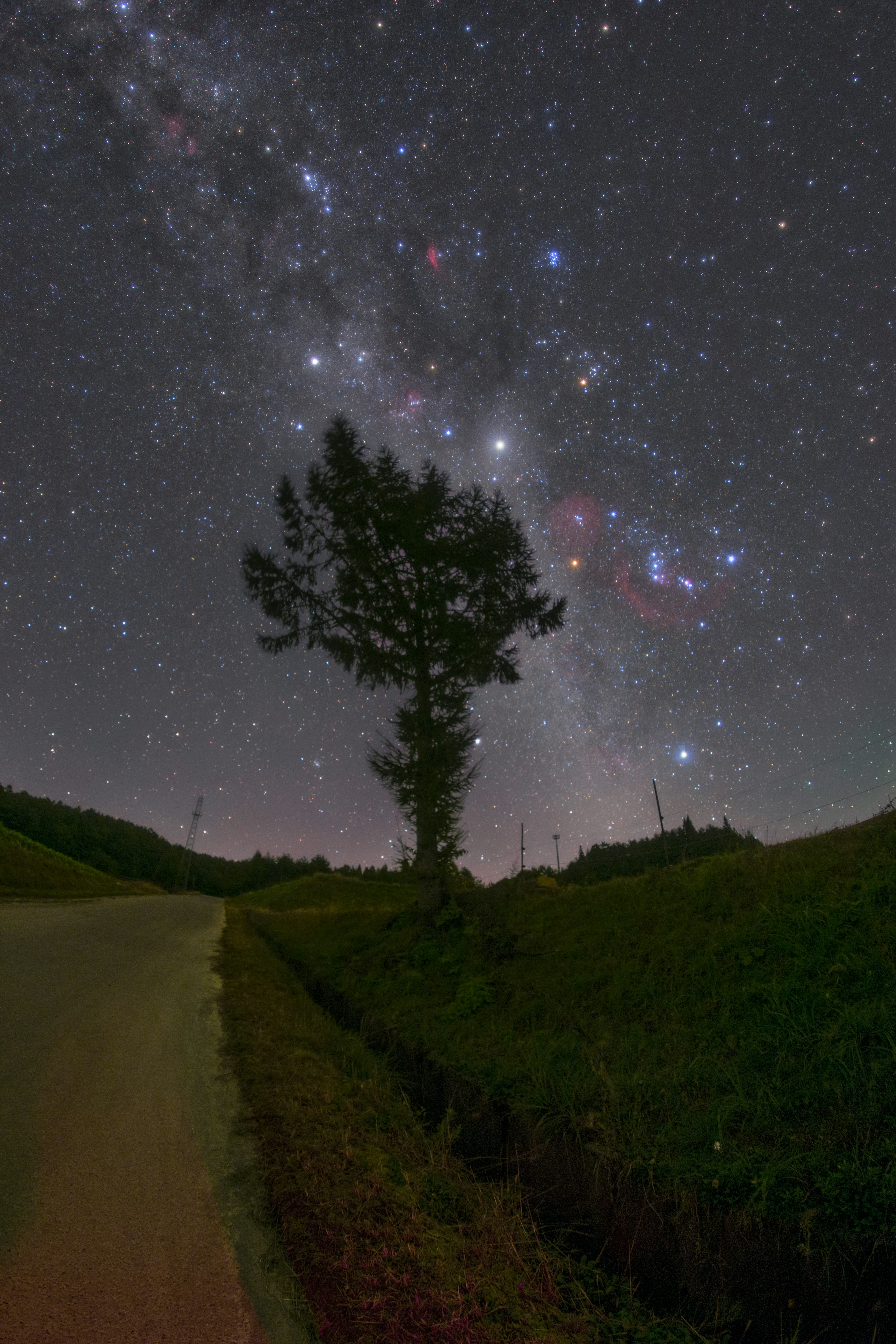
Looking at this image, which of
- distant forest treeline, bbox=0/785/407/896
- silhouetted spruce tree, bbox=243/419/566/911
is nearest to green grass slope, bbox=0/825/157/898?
silhouetted spruce tree, bbox=243/419/566/911

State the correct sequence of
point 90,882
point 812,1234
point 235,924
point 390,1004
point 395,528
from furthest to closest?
1. point 90,882
2. point 235,924
3. point 395,528
4. point 390,1004
5. point 812,1234

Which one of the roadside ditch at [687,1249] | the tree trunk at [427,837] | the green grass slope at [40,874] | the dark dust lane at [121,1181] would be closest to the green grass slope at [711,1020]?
the roadside ditch at [687,1249]

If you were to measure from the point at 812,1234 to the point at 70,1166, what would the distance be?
447 cm

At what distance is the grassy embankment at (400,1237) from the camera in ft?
9.30

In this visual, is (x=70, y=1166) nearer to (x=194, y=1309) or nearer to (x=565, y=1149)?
(x=194, y=1309)

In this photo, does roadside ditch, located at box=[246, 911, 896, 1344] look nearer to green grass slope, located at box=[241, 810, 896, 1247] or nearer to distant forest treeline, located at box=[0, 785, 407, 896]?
green grass slope, located at box=[241, 810, 896, 1247]

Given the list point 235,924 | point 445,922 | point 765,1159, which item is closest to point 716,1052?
point 765,1159

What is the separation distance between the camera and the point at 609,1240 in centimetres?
393

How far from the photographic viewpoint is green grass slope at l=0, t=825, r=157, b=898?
2122 cm

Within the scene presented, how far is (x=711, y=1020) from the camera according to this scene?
576 centimetres

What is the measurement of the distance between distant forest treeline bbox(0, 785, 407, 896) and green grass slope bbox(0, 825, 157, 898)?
35.0m

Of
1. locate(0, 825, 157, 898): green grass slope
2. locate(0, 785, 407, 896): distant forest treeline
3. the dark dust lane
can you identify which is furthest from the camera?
locate(0, 785, 407, 896): distant forest treeline

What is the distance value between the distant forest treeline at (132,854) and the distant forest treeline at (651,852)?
117 ft

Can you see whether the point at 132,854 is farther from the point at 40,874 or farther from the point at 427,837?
the point at 427,837
